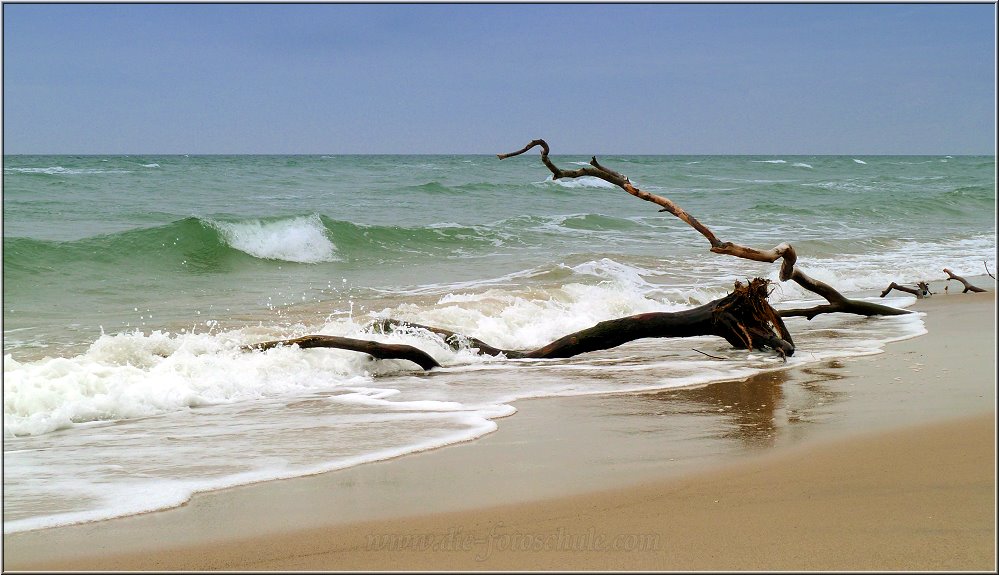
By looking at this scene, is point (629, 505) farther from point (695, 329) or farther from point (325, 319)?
point (325, 319)

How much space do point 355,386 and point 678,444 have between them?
2721mm

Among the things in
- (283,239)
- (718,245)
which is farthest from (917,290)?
(283,239)

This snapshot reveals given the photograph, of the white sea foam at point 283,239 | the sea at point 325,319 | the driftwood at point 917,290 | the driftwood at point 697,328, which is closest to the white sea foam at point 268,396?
the sea at point 325,319

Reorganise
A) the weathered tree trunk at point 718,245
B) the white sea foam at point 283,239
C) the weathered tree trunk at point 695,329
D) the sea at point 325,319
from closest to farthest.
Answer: the sea at point 325,319, the weathered tree trunk at point 718,245, the weathered tree trunk at point 695,329, the white sea foam at point 283,239

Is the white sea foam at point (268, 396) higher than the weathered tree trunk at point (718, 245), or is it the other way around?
the weathered tree trunk at point (718, 245)

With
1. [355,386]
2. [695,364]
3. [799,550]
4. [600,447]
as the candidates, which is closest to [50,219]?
[355,386]

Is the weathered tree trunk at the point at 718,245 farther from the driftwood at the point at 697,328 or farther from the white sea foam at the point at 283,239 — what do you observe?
the white sea foam at the point at 283,239

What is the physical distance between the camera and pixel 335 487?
382 centimetres

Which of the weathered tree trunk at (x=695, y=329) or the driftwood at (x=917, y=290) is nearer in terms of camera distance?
the weathered tree trunk at (x=695, y=329)

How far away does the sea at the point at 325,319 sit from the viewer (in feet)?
14.8

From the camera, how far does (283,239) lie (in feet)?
53.3

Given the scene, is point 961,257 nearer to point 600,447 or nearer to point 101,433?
point 600,447

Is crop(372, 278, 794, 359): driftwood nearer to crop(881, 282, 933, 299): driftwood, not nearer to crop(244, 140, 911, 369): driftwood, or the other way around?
crop(244, 140, 911, 369): driftwood

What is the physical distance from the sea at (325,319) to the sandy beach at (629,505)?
31 cm
